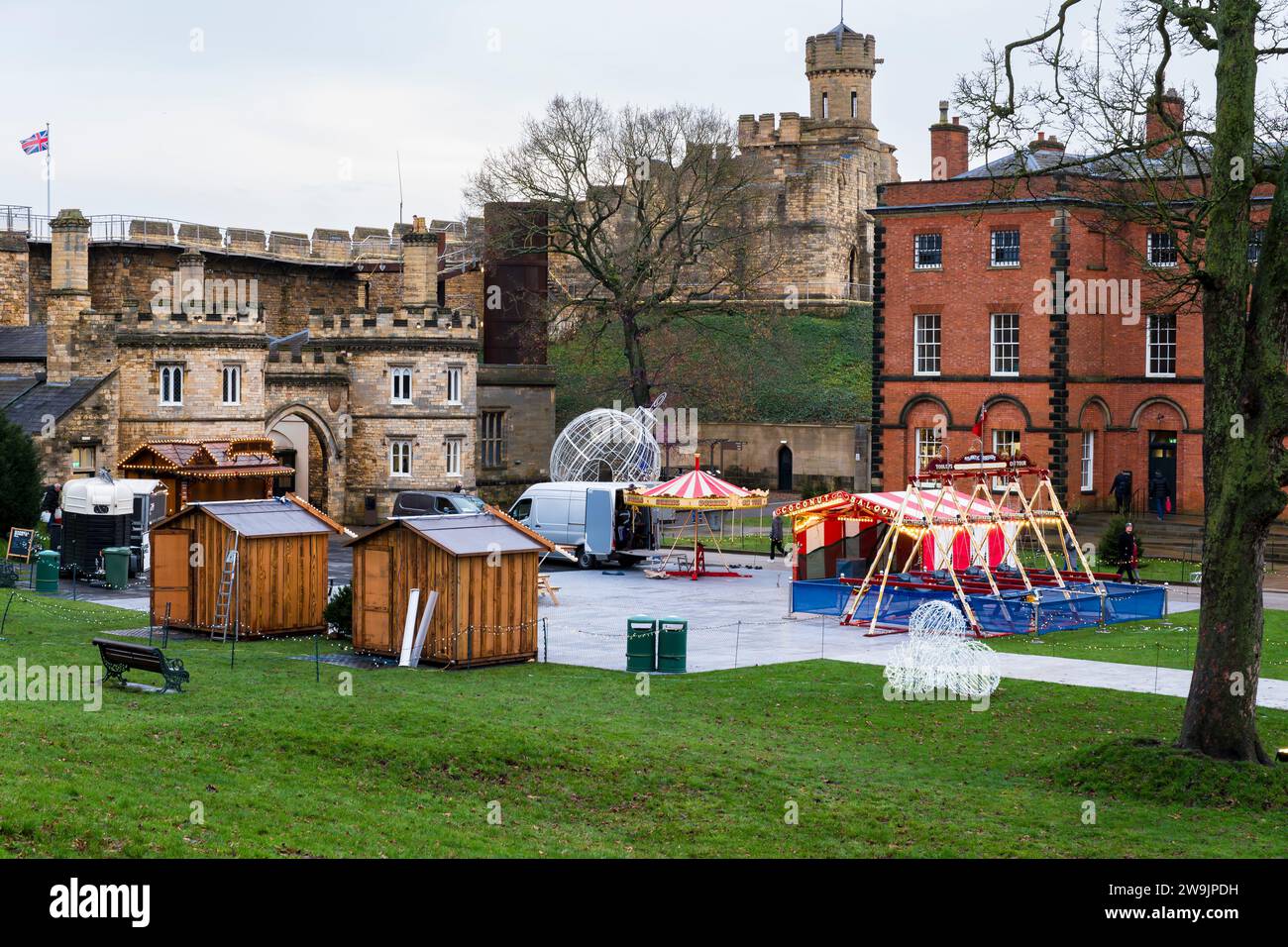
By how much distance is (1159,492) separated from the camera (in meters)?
49.1

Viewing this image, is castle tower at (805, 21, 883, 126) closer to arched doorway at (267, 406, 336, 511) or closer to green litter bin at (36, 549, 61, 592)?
arched doorway at (267, 406, 336, 511)

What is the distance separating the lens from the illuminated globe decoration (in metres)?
53.5

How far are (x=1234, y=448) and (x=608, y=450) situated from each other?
118ft

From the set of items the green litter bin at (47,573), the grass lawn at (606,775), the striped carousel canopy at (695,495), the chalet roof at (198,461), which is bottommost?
the grass lawn at (606,775)

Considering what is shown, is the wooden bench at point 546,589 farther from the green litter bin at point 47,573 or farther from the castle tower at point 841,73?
the castle tower at point 841,73

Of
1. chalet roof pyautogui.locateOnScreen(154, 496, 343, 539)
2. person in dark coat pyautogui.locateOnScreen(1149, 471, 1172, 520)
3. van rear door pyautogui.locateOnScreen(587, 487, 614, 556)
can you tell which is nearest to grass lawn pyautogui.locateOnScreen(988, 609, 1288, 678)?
chalet roof pyautogui.locateOnScreen(154, 496, 343, 539)

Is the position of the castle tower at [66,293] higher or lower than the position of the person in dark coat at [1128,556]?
higher

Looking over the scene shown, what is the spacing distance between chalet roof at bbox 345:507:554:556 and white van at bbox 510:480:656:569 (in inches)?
591

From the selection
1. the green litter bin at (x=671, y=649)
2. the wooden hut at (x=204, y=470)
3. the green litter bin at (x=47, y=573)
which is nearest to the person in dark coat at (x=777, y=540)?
the wooden hut at (x=204, y=470)

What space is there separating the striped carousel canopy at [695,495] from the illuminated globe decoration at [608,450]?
1186 cm

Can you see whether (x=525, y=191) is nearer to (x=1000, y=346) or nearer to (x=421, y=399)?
(x=421, y=399)

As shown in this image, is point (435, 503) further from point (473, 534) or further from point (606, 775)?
point (606, 775)

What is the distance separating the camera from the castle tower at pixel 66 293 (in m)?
49.3

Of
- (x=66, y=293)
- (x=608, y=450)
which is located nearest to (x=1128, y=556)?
(x=608, y=450)
